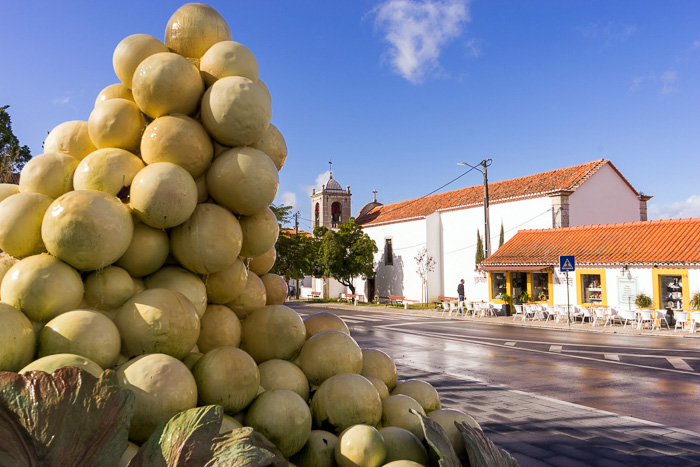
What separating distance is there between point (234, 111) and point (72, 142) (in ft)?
3.27

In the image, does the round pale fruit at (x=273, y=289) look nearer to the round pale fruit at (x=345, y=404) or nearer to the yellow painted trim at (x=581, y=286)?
the round pale fruit at (x=345, y=404)

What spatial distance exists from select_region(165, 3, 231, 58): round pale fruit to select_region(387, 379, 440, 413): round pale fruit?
2206 mm

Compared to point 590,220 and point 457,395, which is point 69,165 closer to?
point 457,395

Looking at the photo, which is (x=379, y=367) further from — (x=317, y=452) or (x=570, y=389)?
(x=570, y=389)

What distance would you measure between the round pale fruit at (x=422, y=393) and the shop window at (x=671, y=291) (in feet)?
65.9

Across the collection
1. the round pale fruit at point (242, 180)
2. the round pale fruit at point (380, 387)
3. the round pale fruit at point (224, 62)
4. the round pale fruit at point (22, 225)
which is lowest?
the round pale fruit at point (380, 387)

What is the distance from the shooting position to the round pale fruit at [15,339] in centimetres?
175

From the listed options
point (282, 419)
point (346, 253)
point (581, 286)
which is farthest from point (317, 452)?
point (346, 253)

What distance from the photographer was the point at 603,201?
2792 centimetres

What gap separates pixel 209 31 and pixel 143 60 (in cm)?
40

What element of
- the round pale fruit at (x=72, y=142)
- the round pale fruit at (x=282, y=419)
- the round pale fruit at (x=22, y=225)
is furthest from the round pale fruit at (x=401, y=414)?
the round pale fruit at (x=72, y=142)

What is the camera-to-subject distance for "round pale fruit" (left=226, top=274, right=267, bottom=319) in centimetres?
279

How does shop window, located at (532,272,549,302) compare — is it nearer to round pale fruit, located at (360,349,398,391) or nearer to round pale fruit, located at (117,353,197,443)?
round pale fruit, located at (360,349,398,391)

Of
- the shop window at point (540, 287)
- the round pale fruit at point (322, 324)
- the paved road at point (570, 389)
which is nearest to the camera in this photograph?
the round pale fruit at point (322, 324)
